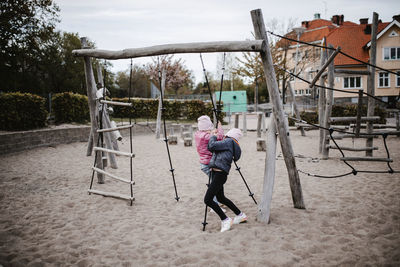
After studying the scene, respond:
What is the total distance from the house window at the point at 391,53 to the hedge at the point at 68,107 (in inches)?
1171

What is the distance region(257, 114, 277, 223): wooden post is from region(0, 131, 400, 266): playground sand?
6.8 inches

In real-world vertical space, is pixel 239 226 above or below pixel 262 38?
below

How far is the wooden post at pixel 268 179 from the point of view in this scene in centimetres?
Answer: 406

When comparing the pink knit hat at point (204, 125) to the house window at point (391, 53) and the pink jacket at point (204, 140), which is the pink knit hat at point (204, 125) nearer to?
the pink jacket at point (204, 140)

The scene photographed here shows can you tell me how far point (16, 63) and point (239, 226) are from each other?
29.0m

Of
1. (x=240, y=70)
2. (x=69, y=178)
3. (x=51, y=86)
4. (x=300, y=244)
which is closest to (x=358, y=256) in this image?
(x=300, y=244)

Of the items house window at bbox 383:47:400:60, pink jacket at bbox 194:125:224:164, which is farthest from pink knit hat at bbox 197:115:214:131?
house window at bbox 383:47:400:60

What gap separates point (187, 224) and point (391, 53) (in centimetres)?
3296

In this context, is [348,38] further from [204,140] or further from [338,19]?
[204,140]

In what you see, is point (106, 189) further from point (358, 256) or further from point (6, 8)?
point (6, 8)

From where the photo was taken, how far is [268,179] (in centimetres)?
415

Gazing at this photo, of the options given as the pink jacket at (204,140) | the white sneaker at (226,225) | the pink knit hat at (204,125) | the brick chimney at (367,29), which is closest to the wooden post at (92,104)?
the pink jacket at (204,140)

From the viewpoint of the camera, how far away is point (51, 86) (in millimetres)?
32344

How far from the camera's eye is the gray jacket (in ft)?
12.3
